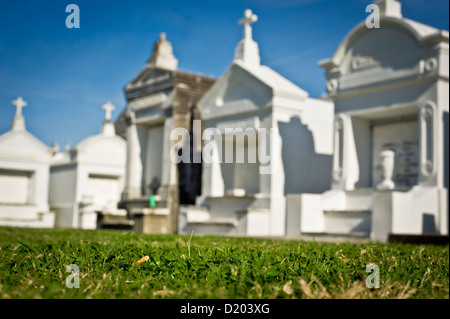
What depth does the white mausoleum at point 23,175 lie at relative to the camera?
25.1 m

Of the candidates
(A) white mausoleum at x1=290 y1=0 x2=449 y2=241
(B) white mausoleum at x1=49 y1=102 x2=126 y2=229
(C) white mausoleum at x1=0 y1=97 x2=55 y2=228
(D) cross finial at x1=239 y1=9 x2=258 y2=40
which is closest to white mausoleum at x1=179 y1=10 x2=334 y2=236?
(D) cross finial at x1=239 y1=9 x2=258 y2=40

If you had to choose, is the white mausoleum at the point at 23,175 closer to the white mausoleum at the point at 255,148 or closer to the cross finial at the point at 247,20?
the white mausoleum at the point at 255,148

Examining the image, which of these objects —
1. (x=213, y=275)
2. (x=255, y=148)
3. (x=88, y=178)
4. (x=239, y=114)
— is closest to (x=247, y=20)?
(x=239, y=114)

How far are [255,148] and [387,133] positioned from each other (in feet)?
15.1

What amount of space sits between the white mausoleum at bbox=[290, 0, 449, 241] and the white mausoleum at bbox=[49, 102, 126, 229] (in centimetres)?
1218

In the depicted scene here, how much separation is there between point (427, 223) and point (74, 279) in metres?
11.0

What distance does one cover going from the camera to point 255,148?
18.9 metres

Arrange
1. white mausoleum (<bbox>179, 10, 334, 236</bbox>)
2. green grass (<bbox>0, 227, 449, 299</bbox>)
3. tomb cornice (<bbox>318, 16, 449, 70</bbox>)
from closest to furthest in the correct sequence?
green grass (<bbox>0, 227, 449, 299</bbox>) < tomb cornice (<bbox>318, 16, 449, 70</bbox>) < white mausoleum (<bbox>179, 10, 334, 236</bbox>)

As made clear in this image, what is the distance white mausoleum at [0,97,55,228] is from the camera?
25062 mm

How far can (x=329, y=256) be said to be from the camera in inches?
155

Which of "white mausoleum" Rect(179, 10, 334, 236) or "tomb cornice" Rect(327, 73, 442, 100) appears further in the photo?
"white mausoleum" Rect(179, 10, 334, 236)

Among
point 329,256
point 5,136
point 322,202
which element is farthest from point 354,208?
point 5,136

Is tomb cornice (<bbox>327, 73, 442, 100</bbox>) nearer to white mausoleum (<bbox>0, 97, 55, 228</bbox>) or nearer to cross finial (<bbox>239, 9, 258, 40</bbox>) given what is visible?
cross finial (<bbox>239, 9, 258, 40</bbox>)

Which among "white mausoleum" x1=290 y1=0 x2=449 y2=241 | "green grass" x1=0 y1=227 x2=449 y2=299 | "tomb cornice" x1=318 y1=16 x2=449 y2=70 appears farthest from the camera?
"tomb cornice" x1=318 y1=16 x2=449 y2=70
